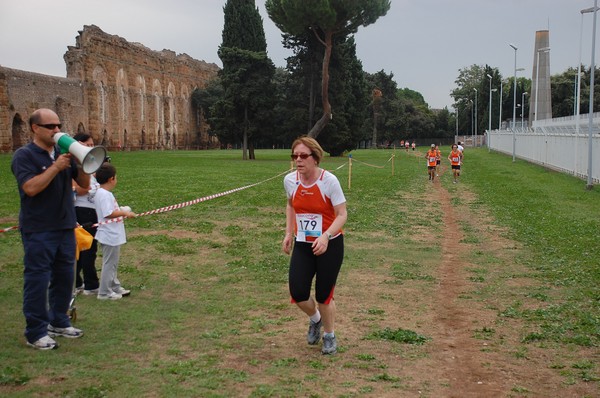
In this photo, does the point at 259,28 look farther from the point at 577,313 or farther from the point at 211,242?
the point at 577,313

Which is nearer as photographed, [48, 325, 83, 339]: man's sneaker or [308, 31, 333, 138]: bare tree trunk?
[48, 325, 83, 339]: man's sneaker

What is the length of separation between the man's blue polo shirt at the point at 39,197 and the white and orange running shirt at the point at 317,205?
77.2 inches

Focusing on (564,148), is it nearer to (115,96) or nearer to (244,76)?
(244,76)

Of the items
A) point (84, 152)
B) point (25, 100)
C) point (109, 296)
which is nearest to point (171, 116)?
point (25, 100)

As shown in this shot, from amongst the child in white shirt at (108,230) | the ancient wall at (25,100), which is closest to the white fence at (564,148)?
the child in white shirt at (108,230)

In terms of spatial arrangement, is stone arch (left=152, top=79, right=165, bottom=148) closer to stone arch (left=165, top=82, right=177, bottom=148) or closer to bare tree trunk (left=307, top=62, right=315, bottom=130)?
stone arch (left=165, top=82, right=177, bottom=148)

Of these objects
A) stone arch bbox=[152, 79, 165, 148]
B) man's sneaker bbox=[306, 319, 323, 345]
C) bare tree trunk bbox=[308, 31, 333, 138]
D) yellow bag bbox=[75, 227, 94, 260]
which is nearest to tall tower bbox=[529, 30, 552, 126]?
bare tree trunk bbox=[308, 31, 333, 138]

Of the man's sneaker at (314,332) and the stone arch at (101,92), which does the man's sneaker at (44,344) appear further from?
the stone arch at (101,92)

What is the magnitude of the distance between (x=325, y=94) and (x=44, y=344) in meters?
41.5

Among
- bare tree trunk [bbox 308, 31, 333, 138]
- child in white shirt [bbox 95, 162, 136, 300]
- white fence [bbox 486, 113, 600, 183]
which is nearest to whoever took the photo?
child in white shirt [bbox 95, 162, 136, 300]

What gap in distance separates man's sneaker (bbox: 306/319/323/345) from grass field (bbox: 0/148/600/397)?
94 millimetres

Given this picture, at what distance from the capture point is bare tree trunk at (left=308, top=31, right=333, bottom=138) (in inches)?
1761

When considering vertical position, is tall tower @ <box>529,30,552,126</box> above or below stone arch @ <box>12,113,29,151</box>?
above

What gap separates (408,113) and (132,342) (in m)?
95.3
